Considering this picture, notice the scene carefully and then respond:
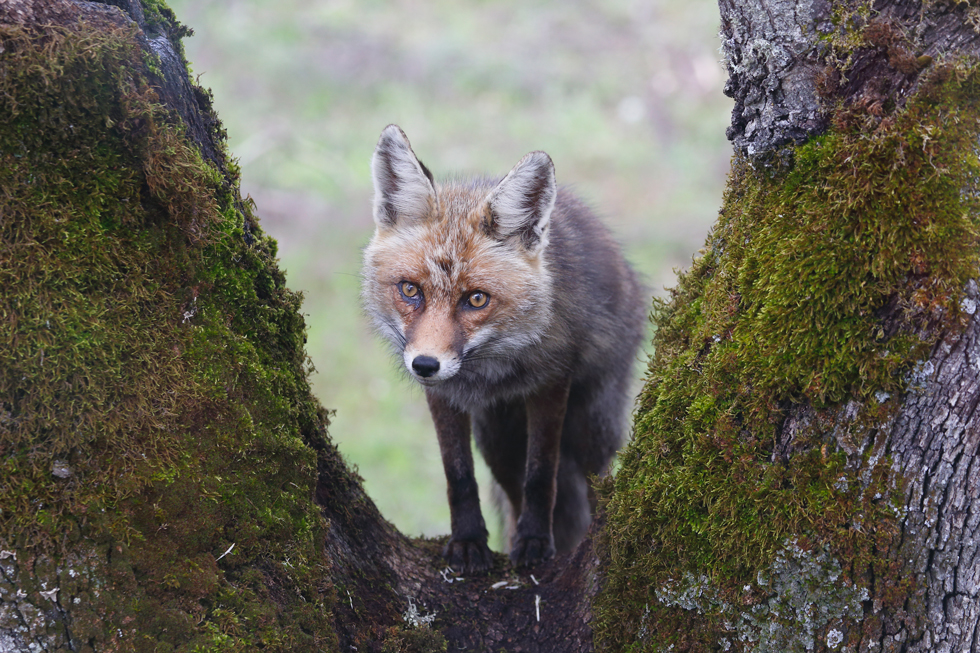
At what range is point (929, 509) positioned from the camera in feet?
6.54

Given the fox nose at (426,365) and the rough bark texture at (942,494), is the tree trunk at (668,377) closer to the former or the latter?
the rough bark texture at (942,494)

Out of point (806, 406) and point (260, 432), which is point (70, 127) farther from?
point (806, 406)

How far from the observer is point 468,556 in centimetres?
356

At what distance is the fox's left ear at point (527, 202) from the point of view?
3545 mm

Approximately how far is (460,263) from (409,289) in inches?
11.6

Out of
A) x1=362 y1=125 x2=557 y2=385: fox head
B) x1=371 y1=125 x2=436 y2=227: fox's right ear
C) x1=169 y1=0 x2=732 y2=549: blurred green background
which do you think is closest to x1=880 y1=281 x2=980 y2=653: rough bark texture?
x1=362 y1=125 x2=557 y2=385: fox head

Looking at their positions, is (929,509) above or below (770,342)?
below

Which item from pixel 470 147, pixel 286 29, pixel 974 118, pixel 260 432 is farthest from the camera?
pixel 286 29

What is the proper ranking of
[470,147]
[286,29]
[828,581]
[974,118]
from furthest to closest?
[286,29] < [470,147] < [828,581] < [974,118]

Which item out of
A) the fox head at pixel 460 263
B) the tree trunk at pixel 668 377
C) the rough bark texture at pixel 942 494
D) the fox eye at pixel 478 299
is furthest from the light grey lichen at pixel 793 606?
the fox eye at pixel 478 299

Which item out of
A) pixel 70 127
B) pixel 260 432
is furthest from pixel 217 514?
pixel 70 127

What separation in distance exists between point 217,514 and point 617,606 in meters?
1.41

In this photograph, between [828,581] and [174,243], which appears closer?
[828,581]

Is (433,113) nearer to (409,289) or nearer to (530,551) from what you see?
(409,289)
